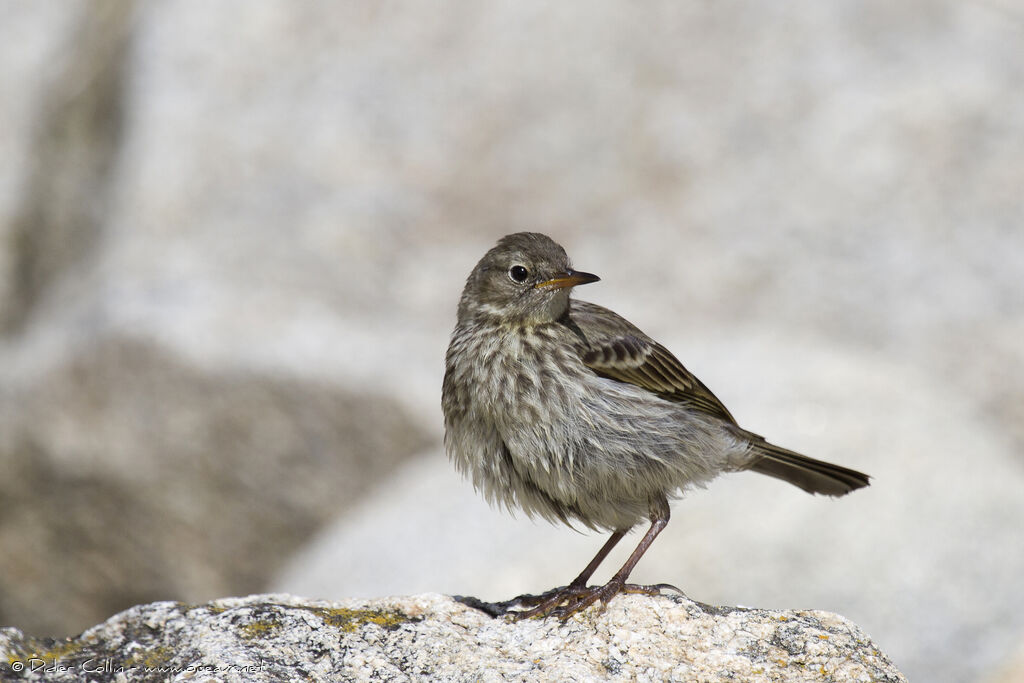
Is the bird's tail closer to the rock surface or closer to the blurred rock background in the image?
the rock surface

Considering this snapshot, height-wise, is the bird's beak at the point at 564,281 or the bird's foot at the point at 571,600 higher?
the bird's beak at the point at 564,281

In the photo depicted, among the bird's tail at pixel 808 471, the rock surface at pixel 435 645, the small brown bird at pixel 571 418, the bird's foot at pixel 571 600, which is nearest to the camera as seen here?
the rock surface at pixel 435 645

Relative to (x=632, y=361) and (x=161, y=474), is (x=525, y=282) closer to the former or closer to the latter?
(x=632, y=361)

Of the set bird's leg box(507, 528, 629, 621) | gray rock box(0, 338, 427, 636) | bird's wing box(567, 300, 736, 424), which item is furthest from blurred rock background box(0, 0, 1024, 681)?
bird's leg box(507, 528, 629, 621)

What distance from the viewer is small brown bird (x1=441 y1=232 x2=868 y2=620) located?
210 inches

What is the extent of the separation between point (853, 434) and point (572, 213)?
3318 mm

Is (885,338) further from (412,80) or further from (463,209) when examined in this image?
(412,80)

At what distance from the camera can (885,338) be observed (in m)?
10.0

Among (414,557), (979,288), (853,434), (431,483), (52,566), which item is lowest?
(52,566)

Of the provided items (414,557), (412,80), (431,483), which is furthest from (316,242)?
(414,557)

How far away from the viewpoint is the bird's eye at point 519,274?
5918mm

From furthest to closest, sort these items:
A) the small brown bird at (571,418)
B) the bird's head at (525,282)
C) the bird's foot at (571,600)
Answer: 1. the bird's head at (525,282)
2. the small brown bird at (571,418)
3. the bird's foot at (571,600)

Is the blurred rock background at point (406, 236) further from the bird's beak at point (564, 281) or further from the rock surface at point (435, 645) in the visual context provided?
the rock surface at point (435, 645)

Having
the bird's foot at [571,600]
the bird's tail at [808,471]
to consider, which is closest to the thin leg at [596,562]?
the bird's foot at [571,600]
